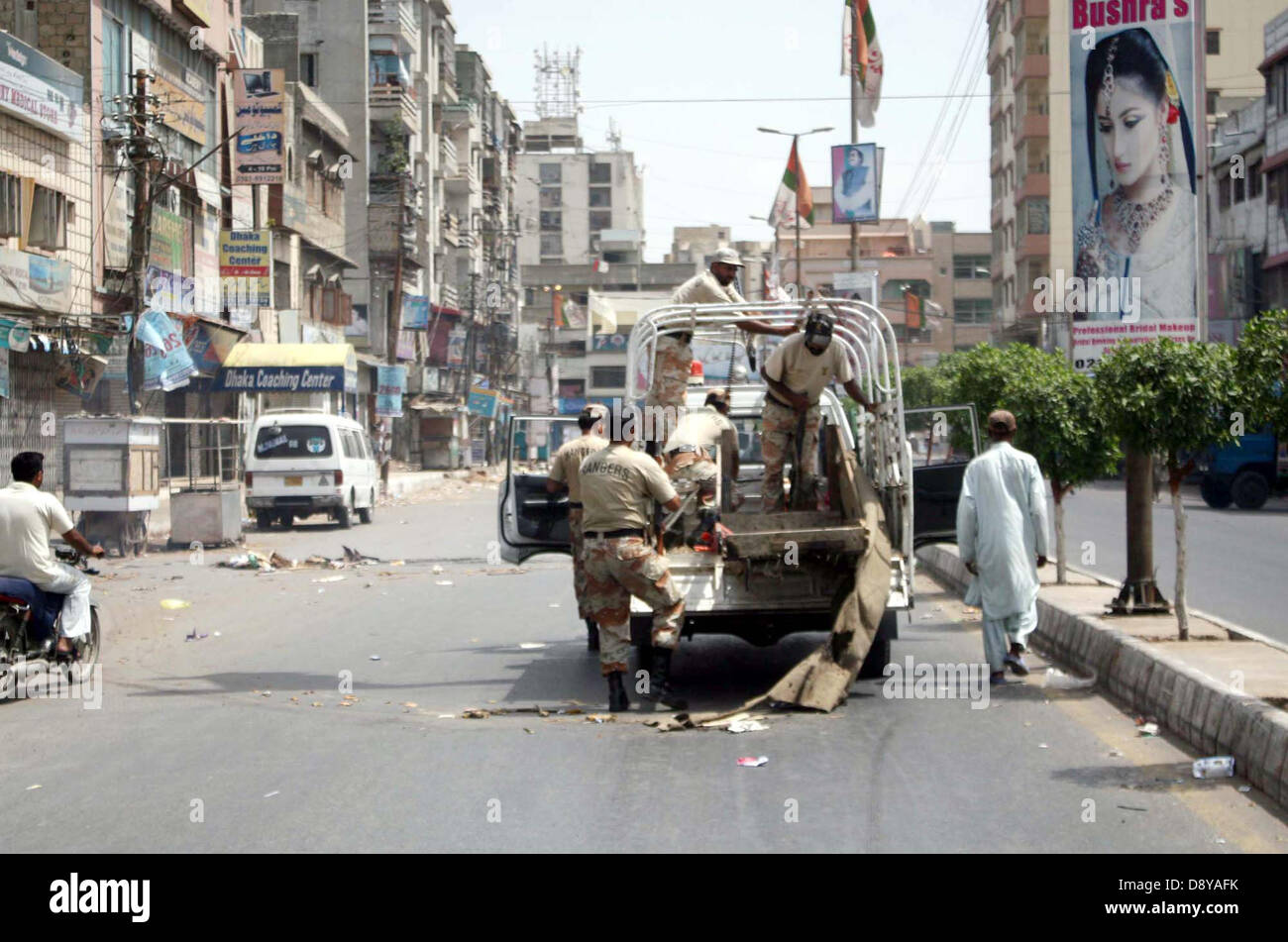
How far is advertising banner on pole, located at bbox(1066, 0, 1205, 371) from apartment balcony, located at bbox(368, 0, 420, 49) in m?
46.6

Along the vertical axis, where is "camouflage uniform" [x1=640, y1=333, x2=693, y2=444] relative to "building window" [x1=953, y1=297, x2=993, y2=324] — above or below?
below

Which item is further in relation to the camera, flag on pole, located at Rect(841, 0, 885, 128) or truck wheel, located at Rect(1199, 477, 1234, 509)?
flag on pole, located at Rect(841, 0, 885, 128)

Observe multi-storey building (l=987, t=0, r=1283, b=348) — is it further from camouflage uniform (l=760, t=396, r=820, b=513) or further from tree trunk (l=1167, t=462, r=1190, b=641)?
camouflage uniform (l=760, t=396, r=820, b=513)

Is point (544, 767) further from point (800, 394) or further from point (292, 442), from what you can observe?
point (292, 442)

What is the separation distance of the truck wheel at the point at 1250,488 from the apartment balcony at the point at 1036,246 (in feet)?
139

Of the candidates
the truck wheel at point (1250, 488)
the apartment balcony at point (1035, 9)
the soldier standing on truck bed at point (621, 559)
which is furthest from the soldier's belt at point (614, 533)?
the apartment balcony at point (1035, 9)

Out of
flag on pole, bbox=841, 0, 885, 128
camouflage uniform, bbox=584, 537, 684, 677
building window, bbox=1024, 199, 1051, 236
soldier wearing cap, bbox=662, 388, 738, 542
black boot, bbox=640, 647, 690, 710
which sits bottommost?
A: black boot, bbox=640, 647, 690, 710

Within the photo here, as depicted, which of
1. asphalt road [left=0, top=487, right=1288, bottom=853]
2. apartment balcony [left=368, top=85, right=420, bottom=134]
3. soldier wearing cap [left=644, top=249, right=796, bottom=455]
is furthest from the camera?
apartment balcony [left=368, top=85, right=420, bottom=134]

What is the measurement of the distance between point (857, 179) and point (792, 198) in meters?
8.72

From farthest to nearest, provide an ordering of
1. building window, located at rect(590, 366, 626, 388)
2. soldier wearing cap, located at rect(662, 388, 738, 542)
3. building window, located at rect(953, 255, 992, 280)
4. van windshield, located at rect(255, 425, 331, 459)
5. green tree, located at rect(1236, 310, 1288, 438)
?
building window, located at rect(953, 255, 992, 280) → building window, located at rect(590, 366, 626, 388) → van windshield, located at rect(255, 425, 331, 459) → soldier wearing cap, located at rect(662, 388, 738, 542) → green tree, located at rect(1236, 310, 1288, 438)

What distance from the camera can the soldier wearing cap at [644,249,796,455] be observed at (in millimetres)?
11547

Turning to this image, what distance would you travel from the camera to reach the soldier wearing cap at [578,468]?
10219mm

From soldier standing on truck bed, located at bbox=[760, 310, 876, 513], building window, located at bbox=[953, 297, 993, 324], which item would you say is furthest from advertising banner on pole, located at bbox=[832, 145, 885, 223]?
building window, located at bbox=[953, 297, 993, 324]

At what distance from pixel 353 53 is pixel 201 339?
94.1 ft
